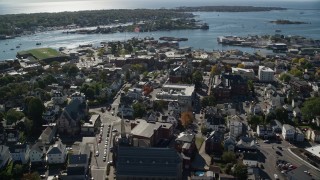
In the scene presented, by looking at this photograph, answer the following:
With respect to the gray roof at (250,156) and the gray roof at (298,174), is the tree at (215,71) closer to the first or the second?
the gray roof at (250,156)

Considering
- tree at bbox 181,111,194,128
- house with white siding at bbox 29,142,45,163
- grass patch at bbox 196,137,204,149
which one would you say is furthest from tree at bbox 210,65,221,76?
house with white siding at bbox 29,142,45,163

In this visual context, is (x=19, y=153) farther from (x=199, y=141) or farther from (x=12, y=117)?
(x=199, y=141)

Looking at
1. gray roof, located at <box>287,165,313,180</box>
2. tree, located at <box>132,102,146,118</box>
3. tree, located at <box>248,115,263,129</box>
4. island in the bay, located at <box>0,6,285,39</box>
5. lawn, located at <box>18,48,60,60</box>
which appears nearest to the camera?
gray roof, located at <box>287,165,313,180</box>

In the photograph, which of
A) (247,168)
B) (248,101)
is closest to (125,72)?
(248,101)

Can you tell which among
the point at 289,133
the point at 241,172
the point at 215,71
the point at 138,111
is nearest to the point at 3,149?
the point at 138,111

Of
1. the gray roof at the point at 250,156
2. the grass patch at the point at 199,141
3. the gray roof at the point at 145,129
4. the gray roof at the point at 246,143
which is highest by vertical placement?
the gray roof at the point at 145,129

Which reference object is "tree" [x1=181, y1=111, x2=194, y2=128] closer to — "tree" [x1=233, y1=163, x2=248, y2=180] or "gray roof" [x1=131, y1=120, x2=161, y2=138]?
"gray roof" [x1=131, y1=120, x2=161, y2=138]

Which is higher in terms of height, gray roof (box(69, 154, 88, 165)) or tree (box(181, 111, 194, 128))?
gray roof (box(69, 154, 88, 165))

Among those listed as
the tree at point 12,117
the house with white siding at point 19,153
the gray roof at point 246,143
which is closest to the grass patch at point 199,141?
the gray roof at point 246,143

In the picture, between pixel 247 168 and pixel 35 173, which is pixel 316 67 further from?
pixel 35 173
